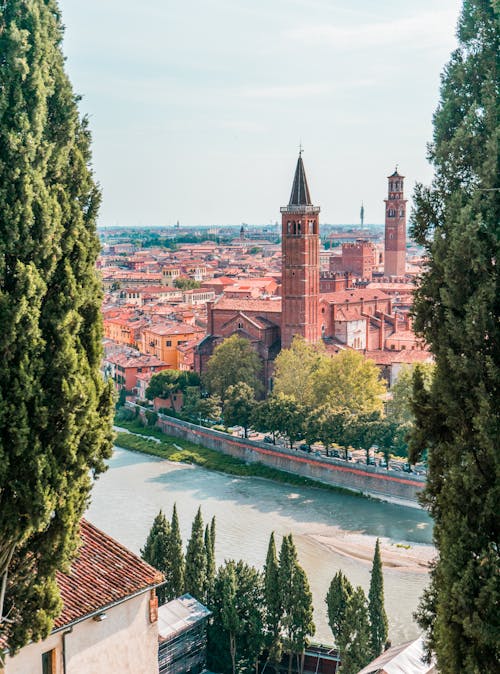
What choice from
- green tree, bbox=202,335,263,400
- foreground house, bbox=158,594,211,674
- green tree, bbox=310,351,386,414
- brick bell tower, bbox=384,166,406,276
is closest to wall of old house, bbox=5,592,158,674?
foreground house, bbox=158,594,211,674

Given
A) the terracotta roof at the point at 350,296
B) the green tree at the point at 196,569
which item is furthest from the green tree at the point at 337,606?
the terracotta roof at the point at 350,296

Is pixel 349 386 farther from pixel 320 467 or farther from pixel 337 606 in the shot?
pixel 337 606

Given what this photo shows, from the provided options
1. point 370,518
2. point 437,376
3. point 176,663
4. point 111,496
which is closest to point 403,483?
point 370,518

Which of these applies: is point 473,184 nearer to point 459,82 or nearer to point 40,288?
point 459,82

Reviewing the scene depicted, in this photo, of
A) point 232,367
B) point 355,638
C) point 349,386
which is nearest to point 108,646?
point 355,638

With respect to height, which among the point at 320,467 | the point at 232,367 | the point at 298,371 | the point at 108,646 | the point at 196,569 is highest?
the point at 108,646

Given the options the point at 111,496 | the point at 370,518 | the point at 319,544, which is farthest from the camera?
the point at 111,496
